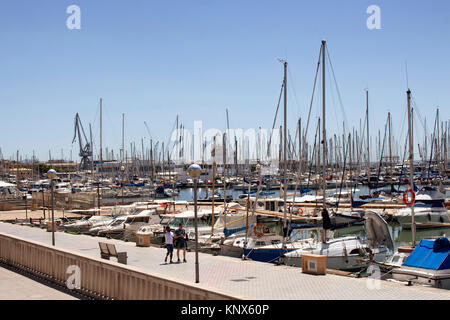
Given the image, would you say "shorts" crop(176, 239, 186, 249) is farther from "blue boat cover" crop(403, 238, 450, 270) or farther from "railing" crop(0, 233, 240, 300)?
"blue boat cover" crop(403, 238, 450, 270)

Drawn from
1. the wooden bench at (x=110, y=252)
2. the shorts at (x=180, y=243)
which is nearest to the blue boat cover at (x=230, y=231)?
the shorts at (x=180, y=243)

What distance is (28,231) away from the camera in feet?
110

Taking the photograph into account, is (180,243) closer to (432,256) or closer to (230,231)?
(432,256)

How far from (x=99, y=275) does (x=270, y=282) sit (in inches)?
196

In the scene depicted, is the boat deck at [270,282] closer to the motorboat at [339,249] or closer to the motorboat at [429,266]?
A: the motorboat at [429,266]

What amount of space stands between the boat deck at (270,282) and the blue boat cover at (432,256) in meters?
3.29

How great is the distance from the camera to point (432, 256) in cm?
1881

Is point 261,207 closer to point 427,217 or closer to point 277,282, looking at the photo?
point 427,217

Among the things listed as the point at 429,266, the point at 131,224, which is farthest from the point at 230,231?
the point at 429,266

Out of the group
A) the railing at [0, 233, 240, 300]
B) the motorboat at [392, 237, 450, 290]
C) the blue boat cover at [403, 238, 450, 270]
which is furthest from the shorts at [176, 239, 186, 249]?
the blue boat cover at [403, 238, 450, 270]

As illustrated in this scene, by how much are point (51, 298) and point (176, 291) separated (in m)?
4.84

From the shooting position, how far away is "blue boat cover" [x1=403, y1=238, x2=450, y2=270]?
18188 millimetres

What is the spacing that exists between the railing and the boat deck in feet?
1.22

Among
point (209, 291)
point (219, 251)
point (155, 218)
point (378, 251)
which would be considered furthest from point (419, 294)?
point (155, 218)
